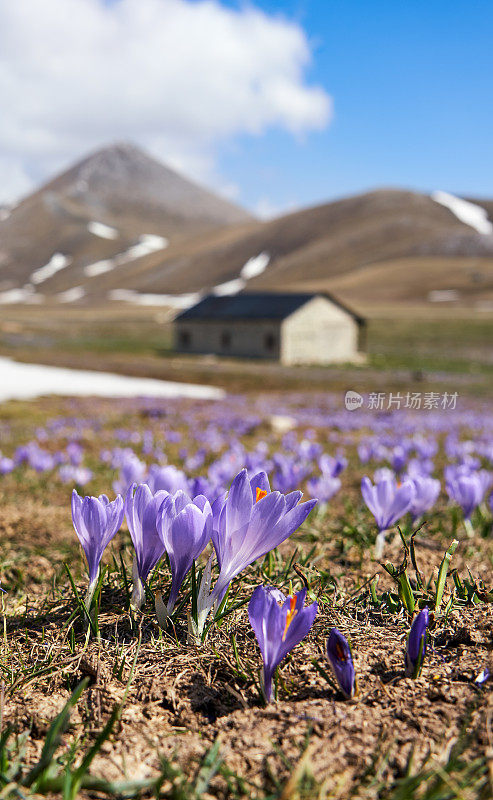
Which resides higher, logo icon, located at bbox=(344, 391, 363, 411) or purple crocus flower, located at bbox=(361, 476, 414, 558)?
purple crocus flower, located at bbox=(361, 476, 414, 558)

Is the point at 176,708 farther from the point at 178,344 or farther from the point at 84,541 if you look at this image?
the point at 178,344

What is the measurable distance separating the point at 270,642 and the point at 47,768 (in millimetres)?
650

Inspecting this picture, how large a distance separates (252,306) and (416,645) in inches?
2418

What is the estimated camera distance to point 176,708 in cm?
190

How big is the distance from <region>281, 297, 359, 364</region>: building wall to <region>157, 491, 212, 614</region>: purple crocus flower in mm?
55908

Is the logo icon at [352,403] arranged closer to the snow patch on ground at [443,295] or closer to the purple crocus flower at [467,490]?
the purple crocus flower at [467,490]

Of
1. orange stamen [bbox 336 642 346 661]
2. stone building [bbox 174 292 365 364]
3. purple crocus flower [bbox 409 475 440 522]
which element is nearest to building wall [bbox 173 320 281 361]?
stone building [bbox 174 292 365 364]

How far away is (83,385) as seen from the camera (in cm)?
3138

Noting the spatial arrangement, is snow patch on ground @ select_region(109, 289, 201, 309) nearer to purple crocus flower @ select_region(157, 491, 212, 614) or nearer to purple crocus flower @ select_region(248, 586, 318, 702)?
purple crocus flower @ select_region(157, 491, 212, 614)

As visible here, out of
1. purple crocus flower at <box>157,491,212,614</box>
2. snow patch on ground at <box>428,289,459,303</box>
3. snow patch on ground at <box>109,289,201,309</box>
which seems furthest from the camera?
snow patch on ground at <box>109,289,201,309</box>

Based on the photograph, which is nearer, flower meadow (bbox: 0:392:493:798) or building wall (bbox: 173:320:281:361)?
flower meadow (bbox: 0:392:493:798)

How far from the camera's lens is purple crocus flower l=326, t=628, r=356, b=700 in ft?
5.88

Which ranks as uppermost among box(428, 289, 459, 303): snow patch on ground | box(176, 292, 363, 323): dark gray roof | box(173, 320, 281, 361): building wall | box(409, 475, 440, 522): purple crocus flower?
box(428, 289, 459, 303): snow patch on ground

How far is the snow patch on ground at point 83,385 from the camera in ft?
88.8
